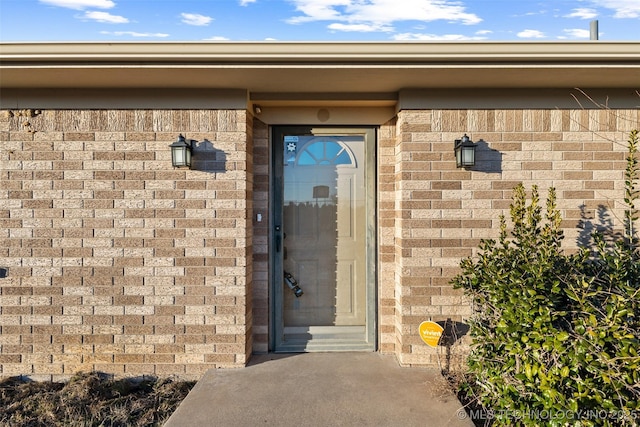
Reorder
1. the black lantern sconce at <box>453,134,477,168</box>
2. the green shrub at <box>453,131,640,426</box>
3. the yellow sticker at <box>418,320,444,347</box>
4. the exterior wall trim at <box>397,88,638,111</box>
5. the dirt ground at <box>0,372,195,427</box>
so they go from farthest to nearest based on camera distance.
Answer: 1. the exterior wall trim at <box>397,88,638,111</box>
2. the black lantern sconce at <box>453,134,477,168</box>
3. the yellow sticker at <box>418,320,444,347</box>
4. the dirt ground at <box>0,372,195,427</box>
5. the green shrub at <box>453,131,640,426</box>

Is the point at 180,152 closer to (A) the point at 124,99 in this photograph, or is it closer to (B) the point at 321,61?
(A) the point at 124,99

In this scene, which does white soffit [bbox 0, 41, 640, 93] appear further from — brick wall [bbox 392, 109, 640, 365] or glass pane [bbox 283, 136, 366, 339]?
glass pane [bbox 283, 136, 366, 339]

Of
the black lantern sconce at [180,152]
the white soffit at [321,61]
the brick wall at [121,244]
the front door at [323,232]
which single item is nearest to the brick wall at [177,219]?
the brick wall at [121,244]

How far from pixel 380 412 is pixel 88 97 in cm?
353

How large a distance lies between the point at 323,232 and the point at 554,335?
7.00 ft

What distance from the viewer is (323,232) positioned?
11.8 ft

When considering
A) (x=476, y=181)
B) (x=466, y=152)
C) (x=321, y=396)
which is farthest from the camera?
(x=476, y=181)

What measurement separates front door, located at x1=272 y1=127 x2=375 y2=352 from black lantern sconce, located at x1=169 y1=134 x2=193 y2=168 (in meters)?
0.84

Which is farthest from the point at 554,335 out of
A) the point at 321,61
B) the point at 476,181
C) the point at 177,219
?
the point at 177,219

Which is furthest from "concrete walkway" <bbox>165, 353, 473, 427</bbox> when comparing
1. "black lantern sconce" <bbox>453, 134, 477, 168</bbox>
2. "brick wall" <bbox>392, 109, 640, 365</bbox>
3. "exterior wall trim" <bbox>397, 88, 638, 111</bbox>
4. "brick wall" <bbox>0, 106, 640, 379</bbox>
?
→ "exterior wall trim" <bbox>397, 88, 638, 111</bbox>

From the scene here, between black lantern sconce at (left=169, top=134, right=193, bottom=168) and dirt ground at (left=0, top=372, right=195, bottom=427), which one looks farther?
black lantern sconce at (left=169, top=134, right=193, bottom=168)

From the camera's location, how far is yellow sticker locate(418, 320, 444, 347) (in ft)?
9.65

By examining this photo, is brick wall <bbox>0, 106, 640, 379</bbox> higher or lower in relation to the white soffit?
lower

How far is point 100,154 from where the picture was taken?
125 inches
